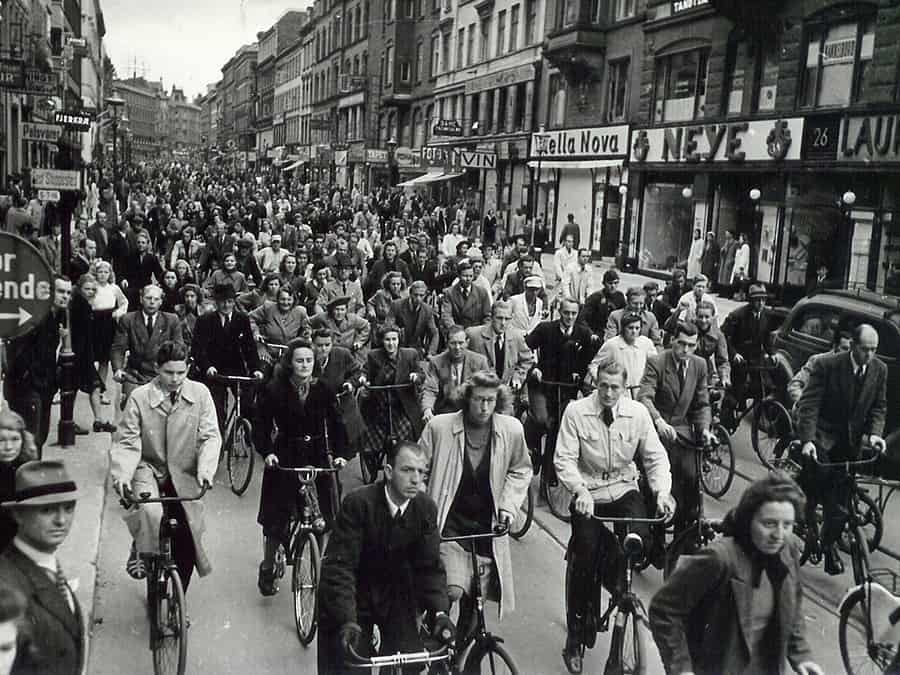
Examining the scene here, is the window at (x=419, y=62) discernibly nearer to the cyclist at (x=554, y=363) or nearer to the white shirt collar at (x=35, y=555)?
the cyclist at (x=554, y=363)

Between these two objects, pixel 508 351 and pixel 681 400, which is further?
pixel 508 351

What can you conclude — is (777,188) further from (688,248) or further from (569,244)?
(569,244)

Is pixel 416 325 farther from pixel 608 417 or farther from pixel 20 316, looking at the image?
pixel 20 316

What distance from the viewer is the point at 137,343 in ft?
31.3

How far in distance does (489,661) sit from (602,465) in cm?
176

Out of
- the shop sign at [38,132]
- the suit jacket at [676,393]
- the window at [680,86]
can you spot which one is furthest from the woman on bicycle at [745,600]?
the window at [680,86]

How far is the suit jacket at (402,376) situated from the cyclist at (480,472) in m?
3.35

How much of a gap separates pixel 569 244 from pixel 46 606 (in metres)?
13.5

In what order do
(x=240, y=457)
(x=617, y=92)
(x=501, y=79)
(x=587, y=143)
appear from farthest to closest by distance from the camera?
(x=501, y=79)
(x=587, y=143)
(x=617, y=92)
(x=240, y=457)

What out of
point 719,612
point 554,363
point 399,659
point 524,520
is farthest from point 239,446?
point 719,612

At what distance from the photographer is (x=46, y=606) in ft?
11.9

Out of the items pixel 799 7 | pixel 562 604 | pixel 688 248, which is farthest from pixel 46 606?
pixel 688 248

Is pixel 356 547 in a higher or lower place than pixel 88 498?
higher

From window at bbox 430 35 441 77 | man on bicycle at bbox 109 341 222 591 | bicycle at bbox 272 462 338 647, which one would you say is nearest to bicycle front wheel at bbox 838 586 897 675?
→ bicycle at bbox 272 462 338 647
